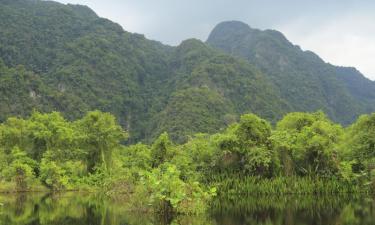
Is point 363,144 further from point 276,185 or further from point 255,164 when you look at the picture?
point 255,164

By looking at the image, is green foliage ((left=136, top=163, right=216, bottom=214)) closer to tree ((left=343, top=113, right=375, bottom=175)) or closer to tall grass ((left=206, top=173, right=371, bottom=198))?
tall grass ((left=206, top=173, right=371, bottom=198))

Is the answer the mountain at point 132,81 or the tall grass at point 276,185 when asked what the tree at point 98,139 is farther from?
the mountain at point 132,81

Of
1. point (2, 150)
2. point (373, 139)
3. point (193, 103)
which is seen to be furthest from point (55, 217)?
→ point (193, 103)

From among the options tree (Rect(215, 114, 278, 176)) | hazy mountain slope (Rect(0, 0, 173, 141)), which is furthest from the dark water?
hazy mountain slope (Rect(0, 0, 173, 141))

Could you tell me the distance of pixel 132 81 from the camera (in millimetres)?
148250

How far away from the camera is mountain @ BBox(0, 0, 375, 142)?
104625mm

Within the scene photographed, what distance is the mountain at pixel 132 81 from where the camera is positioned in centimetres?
10462

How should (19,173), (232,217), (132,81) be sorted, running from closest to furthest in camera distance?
(232,217)
(19,173)
(132,81)

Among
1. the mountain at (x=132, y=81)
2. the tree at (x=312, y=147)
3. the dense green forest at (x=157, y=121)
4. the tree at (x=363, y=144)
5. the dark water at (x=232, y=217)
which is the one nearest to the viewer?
the dark water at (x=232, y=217)

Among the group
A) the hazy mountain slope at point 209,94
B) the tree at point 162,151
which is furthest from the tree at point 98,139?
the hazy mountain slope at point 209,94

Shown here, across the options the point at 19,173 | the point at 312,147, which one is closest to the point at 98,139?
the point at 19,173

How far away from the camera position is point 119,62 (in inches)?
5960

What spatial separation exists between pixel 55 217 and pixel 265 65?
185 meters

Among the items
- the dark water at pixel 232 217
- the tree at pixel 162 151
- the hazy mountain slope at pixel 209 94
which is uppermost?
the hazy mountain slope at pixel 209 94
